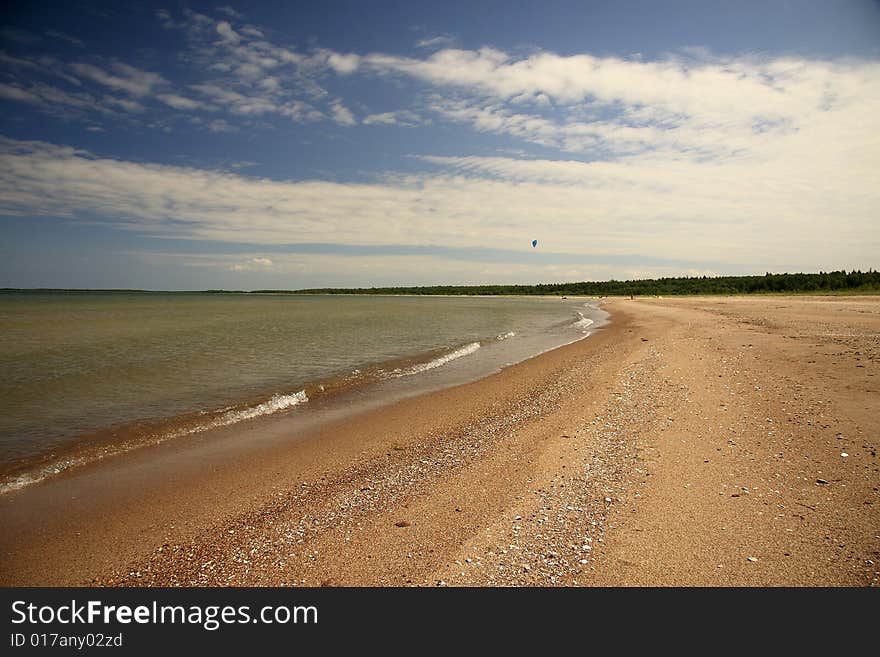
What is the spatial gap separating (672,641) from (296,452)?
6261 millimetres

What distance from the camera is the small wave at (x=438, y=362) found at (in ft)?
50.7

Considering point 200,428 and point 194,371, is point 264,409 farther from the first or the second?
point 194,371

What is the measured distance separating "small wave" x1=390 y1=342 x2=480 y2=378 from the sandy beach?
5.52m

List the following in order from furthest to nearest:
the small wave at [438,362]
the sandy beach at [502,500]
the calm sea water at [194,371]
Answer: the small wave at [438,362], the calm sea water at [194,371], the sandy beach at [502,500]

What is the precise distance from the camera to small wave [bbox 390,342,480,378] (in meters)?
15.5

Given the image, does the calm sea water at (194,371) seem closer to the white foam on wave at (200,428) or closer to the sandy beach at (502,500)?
the white foam on wave at (200,428)

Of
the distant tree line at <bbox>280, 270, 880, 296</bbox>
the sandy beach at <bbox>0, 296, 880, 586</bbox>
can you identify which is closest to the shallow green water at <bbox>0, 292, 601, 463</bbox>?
the sandy beach at <bbox>0, 296, 880, 586</bbox>

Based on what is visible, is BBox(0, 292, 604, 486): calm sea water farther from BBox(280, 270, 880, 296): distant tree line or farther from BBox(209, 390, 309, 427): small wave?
BBox(280, 270, 880, 296): distant tree line

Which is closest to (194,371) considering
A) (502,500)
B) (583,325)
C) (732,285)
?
(502,500)

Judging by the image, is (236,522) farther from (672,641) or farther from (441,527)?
(672,641)

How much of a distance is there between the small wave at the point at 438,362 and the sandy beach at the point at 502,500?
18.1 ft

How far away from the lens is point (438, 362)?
17391mm

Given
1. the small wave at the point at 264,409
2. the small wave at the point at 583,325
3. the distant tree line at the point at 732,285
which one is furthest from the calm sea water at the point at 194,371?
the distant tree line at the point at 732,285

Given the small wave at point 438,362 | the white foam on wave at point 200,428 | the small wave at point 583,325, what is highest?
the small wave at point 583,325
